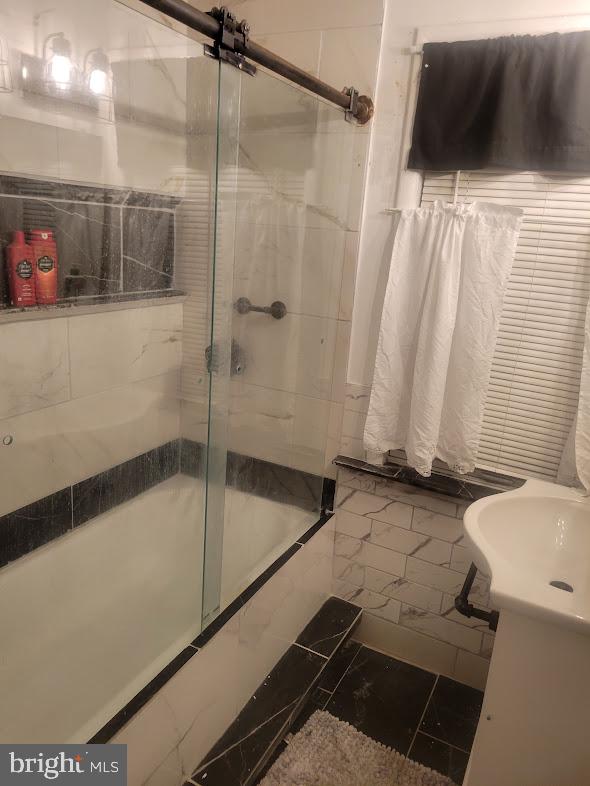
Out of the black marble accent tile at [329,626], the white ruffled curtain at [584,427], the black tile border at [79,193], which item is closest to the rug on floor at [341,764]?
the black marble accent tile at [329,626]

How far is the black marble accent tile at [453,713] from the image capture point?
1734 millimetres

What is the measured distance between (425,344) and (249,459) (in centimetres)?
68

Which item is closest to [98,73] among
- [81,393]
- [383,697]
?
[81,393]

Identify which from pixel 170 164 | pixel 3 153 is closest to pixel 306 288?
pixel 170 164

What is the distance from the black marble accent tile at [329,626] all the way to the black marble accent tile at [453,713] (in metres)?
0.36

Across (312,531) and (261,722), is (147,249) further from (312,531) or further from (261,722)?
(261,722)

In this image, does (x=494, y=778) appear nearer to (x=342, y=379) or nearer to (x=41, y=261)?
(x=342, y=379)

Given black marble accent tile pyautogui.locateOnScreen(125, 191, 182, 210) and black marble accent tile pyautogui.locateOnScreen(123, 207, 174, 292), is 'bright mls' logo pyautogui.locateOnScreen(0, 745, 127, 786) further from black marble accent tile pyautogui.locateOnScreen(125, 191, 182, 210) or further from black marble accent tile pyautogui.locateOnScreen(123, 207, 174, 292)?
black marble accent tile pyautogui.locateOnScreen(125, 191, 182, 210)

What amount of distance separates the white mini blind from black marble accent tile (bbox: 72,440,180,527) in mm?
1080

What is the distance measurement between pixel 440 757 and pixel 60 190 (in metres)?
1.99

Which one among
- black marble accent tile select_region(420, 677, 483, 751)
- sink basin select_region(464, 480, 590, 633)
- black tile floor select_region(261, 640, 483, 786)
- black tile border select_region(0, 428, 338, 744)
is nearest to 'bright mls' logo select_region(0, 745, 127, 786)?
black tile border select_region(0, 428, 338, 744)

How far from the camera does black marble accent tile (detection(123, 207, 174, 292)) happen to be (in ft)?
5.68

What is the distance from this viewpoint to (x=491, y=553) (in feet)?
3.97

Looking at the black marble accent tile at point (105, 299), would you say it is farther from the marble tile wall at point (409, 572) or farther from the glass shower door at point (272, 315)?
the marble tile wall at point (409, 572)
